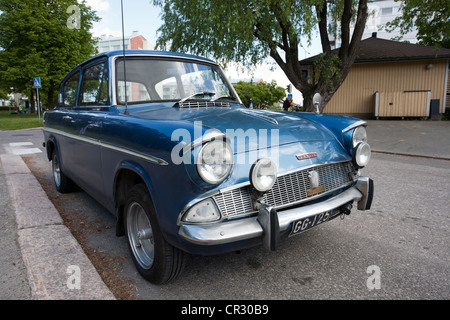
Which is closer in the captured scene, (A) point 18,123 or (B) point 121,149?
(B) point 121,149

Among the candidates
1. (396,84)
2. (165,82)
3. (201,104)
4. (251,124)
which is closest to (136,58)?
(165,82)

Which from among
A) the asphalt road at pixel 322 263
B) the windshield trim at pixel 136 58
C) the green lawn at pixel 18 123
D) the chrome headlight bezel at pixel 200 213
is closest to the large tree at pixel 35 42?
the green lawn at pixel 18 123

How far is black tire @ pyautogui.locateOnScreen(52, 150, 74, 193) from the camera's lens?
180 inches

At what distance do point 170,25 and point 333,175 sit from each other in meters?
13.2

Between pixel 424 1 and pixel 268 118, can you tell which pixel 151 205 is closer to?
pixel 268 118

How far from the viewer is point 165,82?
331 centimetres

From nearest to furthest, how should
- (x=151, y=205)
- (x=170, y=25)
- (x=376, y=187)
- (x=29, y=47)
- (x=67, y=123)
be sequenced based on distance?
(x=151, y=205) < (x=67, y=123) < (x=376, y=187) < (x=170, y=25) < (x=29, y=47)

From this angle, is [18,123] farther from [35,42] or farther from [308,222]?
[308,222]

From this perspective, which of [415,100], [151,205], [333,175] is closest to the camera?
[151,205]

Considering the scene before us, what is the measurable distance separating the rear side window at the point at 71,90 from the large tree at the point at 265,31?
654 centimetres

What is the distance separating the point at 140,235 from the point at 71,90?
2866mm

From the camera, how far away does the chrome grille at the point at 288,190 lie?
200 centimetres

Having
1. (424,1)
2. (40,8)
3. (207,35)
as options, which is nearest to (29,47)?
(40,8)

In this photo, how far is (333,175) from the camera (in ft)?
8.39
